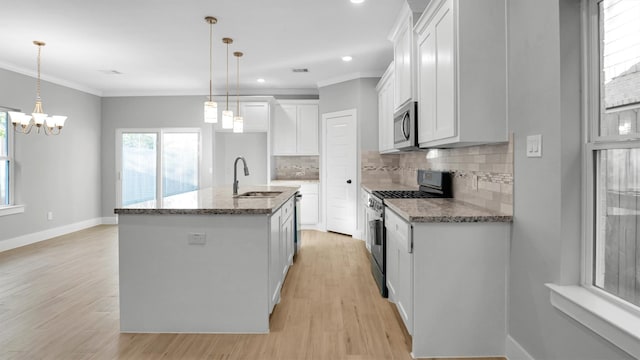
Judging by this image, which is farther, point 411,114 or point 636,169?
point 411,114

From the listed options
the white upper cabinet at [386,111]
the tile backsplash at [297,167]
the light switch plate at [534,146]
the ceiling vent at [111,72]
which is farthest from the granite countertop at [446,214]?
the ceiling vent at [111,72]

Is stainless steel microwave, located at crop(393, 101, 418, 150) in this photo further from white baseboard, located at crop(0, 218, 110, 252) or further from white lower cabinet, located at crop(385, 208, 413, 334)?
white baseboard, located at crop(0, 218, 110, 252)

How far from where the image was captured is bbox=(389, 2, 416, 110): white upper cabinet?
3.21 m

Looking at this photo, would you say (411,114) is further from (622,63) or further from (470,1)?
(622,63)

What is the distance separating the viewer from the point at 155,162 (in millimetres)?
7188

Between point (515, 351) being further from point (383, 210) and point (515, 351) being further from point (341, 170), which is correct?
point (341, 170)

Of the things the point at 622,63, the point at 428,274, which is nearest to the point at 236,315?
the point at 428,274

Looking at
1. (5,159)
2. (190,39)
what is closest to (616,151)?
(190,39)

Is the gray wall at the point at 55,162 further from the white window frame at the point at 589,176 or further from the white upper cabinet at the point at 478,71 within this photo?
the white window frame at the point at 589,176

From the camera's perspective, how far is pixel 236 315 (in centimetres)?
247

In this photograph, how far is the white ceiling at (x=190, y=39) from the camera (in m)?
3.49

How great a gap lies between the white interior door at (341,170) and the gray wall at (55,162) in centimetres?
453

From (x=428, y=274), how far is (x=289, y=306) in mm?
1333

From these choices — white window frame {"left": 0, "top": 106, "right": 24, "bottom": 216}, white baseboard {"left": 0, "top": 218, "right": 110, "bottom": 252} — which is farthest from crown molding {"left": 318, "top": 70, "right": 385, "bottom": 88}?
white baseboard {"left": 0, "top": 218, "right": 110, "bottom": 252}
